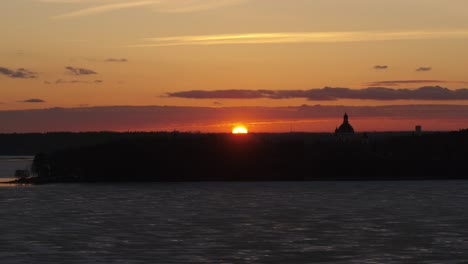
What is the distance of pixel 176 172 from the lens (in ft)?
637

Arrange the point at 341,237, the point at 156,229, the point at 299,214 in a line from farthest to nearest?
the point at 299,214
the point at 156,229
the point at 341,237

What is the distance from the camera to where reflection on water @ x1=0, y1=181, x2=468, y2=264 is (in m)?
56.1

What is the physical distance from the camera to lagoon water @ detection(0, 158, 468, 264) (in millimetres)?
56031

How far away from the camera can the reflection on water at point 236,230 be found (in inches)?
2207

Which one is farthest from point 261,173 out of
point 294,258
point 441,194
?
point 294,258

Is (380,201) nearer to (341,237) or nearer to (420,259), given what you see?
(341,237)

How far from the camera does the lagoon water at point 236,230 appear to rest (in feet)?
184

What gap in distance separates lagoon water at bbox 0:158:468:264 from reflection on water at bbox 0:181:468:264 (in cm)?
6

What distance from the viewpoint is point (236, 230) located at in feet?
231

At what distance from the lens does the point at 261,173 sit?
7608 inches

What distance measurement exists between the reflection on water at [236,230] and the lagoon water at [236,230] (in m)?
0.06

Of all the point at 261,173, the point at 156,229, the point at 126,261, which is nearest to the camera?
the point at 126,261

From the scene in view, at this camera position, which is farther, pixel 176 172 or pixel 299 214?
pixel 176 172

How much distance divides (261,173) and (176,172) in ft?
52.9
